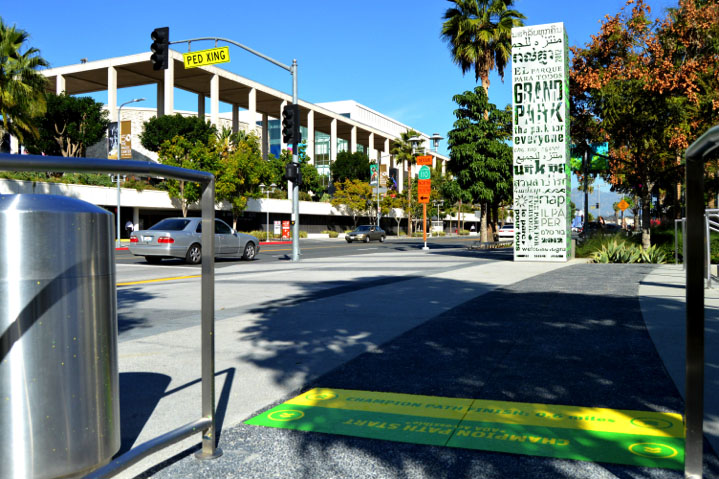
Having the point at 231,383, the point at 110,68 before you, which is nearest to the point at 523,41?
the point at 231,383

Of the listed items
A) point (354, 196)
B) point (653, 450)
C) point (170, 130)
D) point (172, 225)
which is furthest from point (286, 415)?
point (354, 196)

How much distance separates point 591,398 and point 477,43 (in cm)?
3170

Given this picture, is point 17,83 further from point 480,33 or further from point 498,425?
point 498,425

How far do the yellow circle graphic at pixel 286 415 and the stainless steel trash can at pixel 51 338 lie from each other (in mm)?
1315

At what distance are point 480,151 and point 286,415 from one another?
28.8 metres

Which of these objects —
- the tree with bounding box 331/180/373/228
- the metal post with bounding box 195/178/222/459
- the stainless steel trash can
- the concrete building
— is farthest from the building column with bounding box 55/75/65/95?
the stainless steel trash can

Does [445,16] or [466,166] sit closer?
[466,166]

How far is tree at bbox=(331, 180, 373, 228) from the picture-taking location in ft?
246

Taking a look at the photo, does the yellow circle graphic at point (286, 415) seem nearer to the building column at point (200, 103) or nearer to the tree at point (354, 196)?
the building column at point (200, 103)

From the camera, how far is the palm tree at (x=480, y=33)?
1278 inches

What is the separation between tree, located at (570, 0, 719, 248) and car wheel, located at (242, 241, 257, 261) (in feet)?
42.4

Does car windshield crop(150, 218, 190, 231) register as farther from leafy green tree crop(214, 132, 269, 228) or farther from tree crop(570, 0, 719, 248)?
leafy green tree crop(214, 132, 269, 228)

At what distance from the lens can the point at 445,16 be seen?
110 ft

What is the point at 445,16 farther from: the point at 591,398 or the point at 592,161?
the point at 591,398
